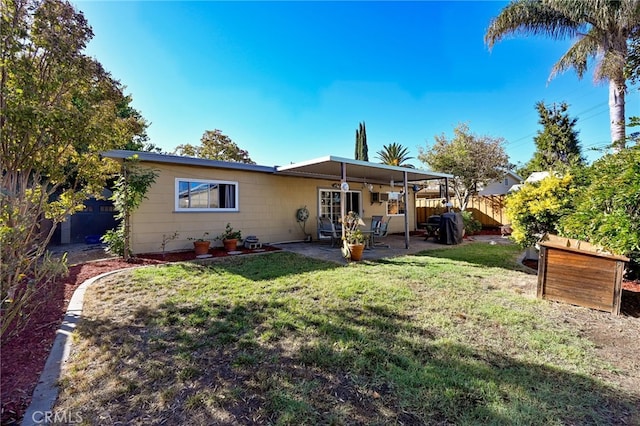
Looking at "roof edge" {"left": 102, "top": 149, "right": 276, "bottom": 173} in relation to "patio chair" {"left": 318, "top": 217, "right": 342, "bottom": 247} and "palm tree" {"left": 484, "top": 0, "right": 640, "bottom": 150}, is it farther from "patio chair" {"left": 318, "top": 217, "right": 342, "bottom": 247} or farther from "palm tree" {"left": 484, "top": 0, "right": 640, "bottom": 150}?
"palm tree" {"left": 484, "top": 0, "right": 640, "bottom": 150}

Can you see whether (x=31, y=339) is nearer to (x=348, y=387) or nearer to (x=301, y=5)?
(x=348, y=387)

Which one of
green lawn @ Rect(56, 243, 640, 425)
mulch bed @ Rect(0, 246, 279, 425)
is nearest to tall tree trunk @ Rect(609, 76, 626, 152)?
green lawn @ Rect(56, 243, 640, 425)

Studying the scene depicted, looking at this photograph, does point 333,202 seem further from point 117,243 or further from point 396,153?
point 396,153

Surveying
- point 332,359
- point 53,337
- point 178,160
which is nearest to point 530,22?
point 178,160

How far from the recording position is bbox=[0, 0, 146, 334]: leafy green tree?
104 inches

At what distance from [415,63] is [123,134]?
31.2ft

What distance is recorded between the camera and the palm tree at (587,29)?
7.57 metres

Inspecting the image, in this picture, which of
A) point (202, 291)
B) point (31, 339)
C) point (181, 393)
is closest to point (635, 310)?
point (181, 393)

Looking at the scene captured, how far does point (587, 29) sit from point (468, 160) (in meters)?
8.39

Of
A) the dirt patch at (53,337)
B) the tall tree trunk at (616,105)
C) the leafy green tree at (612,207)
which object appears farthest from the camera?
the tall tree trunk at (616,105)

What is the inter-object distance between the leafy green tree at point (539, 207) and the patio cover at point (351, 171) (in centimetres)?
366

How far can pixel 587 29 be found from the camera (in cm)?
878

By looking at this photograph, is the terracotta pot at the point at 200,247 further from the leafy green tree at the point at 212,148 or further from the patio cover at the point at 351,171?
the leafy green tree at the point at 212,148

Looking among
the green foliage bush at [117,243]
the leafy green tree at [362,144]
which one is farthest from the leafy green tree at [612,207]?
the leafy green tree at [362,144]
